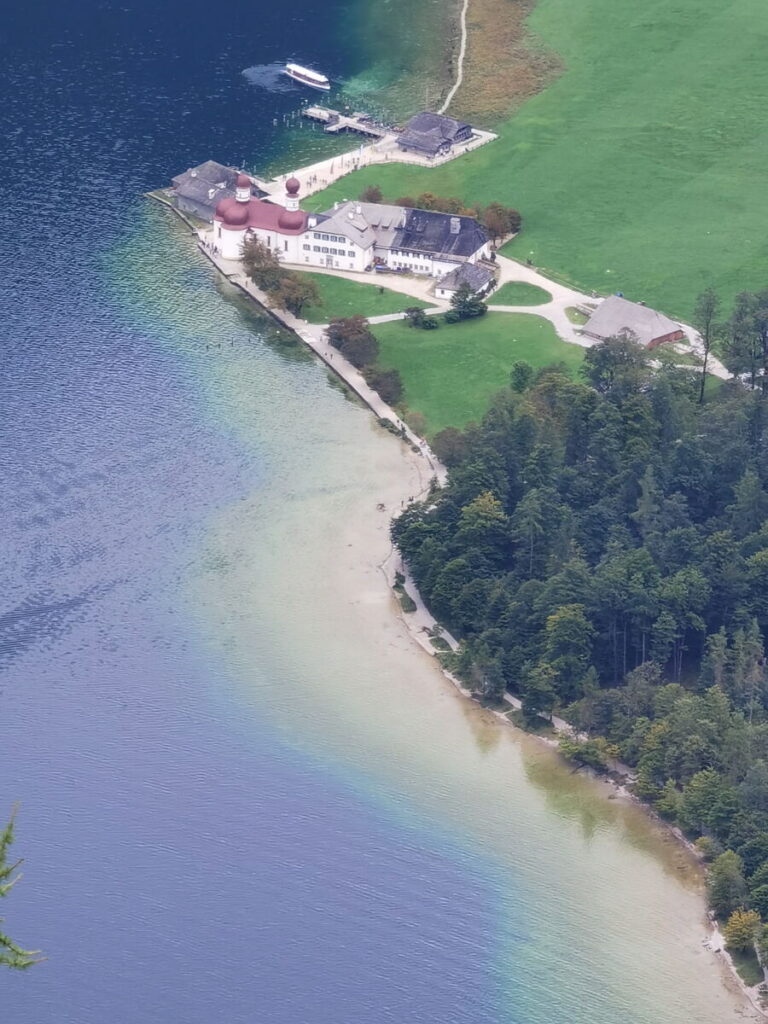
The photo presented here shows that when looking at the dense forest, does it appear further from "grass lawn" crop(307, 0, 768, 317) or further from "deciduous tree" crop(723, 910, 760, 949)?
"grass lawn" crop(307, 0, 768, 317)

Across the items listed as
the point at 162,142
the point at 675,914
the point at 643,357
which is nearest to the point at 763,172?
the point at 643,357

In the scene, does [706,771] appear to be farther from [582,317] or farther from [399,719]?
[582,317]

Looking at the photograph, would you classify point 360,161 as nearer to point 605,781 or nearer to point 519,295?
point 519,295

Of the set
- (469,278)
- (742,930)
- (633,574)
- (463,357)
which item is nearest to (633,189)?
(469,278)

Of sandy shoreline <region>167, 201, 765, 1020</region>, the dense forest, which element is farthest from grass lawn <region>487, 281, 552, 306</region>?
sandy shoreline <region>167, 201, 765, 1020</region>

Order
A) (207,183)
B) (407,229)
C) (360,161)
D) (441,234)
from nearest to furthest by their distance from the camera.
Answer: (441,234), (407,229), (207,183), (360,161)

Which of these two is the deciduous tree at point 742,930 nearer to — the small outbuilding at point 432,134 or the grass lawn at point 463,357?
the grass lawn at point 463,357
